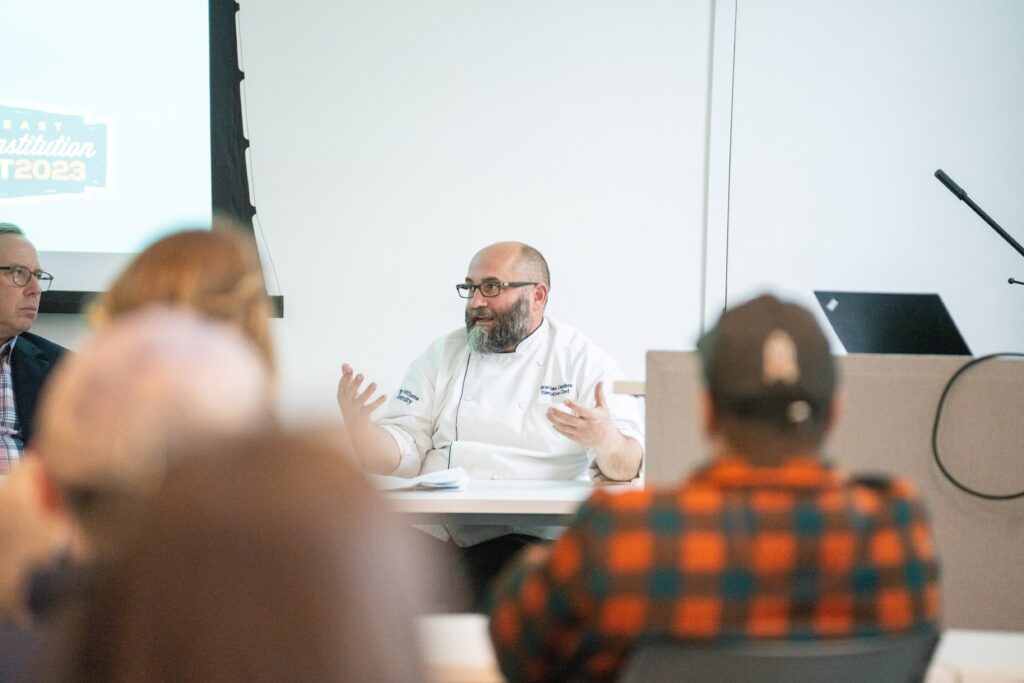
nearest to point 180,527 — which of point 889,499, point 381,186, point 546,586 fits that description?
point 546,586

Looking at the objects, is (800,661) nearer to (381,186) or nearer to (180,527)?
(180,527)

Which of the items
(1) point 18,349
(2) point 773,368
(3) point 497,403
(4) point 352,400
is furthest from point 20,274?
(2) point 773,368

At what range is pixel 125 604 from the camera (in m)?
0.50

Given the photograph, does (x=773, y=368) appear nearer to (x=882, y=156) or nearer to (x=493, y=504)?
(x=493, y=504)

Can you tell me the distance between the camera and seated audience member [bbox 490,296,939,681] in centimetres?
86

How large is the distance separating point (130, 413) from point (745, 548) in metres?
0.53

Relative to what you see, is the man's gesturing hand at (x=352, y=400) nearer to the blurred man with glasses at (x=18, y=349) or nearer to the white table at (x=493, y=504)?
the white table at (x=493, y=504)

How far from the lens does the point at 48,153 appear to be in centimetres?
374

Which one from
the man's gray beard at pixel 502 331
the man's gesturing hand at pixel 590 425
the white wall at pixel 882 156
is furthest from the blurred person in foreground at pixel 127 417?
the white wall at pixel 882 156

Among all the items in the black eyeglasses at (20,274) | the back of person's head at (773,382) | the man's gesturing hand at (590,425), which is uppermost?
the black eyeglasses at (20,274)

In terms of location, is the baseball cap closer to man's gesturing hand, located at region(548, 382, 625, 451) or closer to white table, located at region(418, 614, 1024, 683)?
white table, located at region(418, 614, 1024, 683)

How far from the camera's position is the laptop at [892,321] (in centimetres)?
240

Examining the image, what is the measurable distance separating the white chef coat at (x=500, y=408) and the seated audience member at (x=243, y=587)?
223 centimetres

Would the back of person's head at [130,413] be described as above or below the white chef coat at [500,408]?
above
